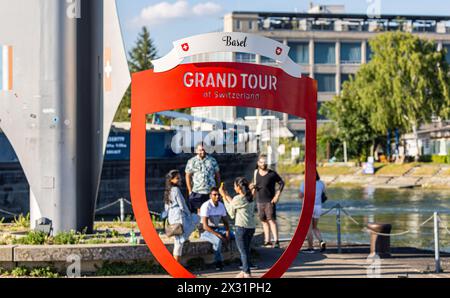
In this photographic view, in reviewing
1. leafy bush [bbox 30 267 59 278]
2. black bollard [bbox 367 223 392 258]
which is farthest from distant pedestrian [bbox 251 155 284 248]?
leafy bush [bbox 30 267 59 278]

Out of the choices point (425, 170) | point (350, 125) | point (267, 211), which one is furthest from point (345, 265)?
point (350, 125)

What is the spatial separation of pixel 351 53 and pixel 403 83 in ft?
62.1

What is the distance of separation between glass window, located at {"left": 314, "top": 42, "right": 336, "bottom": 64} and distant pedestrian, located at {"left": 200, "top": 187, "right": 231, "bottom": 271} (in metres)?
69.9

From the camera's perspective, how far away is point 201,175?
1215 cm

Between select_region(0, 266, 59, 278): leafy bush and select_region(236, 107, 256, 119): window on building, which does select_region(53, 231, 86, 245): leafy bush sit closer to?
select_region(0, 266, 59, 278): leafy bush

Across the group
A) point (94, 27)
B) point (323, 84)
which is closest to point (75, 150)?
point (94, 27)

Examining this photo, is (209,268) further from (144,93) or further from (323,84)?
(323,84)

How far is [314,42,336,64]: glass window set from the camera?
8400cm

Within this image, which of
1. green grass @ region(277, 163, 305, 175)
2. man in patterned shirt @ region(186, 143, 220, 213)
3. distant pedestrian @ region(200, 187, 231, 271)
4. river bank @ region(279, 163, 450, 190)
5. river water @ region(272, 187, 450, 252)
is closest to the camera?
man in patterned shirt @ region(186, 143, 220, 213)

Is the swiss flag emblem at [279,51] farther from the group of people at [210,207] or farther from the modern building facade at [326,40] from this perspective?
the modern building facade at [326,40]

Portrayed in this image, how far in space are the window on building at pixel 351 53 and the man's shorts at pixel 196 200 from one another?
7602 centimetres

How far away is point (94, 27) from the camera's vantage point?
1476 centimetres
